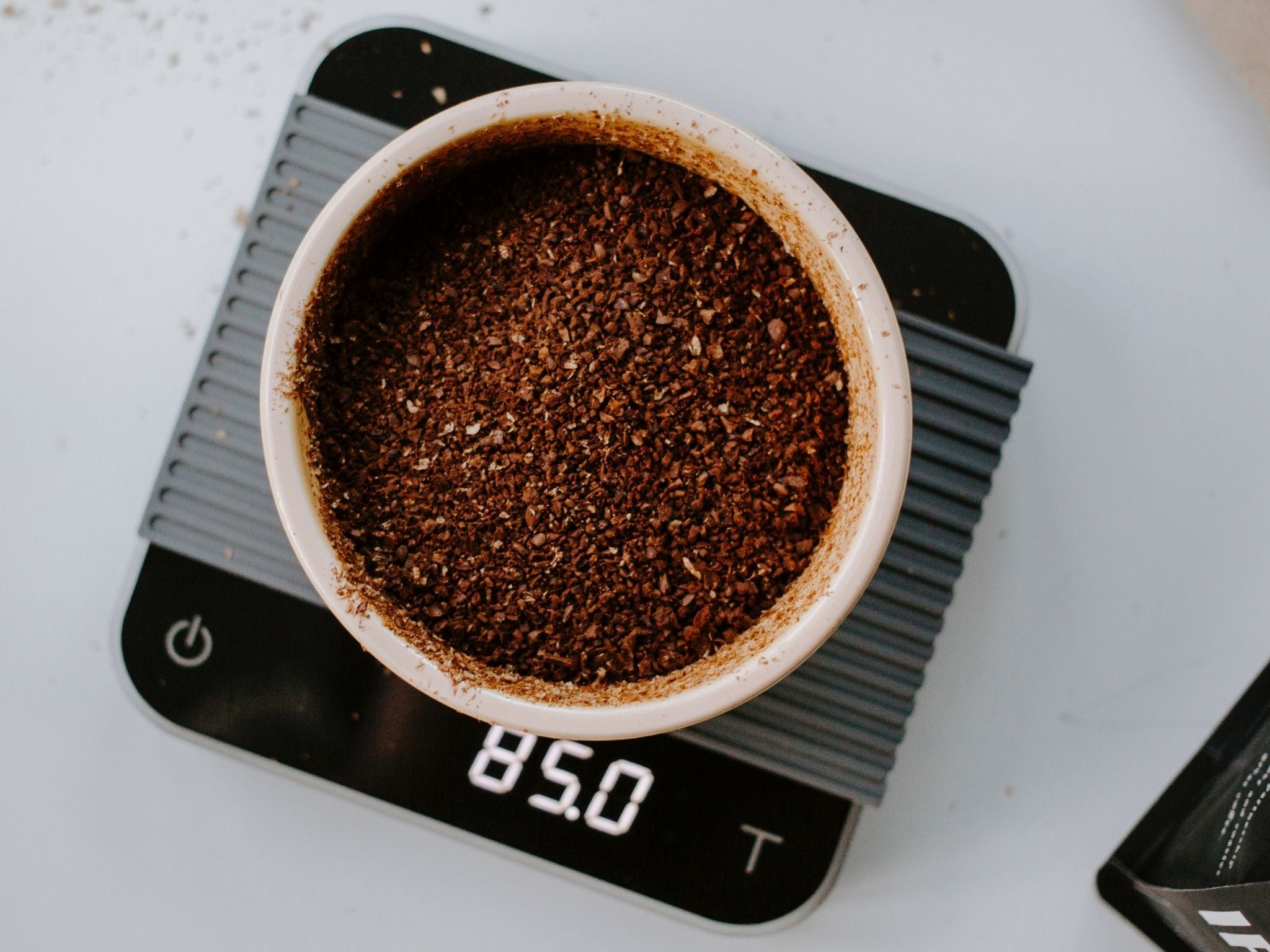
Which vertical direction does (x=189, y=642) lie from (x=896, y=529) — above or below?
below

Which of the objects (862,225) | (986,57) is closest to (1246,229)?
(986,57)

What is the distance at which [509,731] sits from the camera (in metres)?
0.76

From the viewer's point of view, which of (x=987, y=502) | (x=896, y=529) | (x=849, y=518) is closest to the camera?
(x=849, y=518)

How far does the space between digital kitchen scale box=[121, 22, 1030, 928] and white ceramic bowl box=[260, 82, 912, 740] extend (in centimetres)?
17

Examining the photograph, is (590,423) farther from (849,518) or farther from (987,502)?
(987,502)

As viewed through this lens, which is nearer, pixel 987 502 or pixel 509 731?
pixel 509 731

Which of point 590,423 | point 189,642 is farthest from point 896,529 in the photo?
point 189,642

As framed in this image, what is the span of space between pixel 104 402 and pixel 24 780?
0.39m

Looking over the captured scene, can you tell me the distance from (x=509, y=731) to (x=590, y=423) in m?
0.31

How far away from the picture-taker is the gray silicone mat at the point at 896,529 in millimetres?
704

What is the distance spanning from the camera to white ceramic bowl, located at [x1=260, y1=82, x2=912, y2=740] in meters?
0.53

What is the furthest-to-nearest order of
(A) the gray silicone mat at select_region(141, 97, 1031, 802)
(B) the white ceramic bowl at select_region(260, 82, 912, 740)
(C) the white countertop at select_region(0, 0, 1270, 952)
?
(C) the white countertop at select_region(0, 0, 1270, 952)
(A) the gray silicone mat at select_region(141, 97, 1031, 802)
(B) the white ceramic bowl at select_region(260, 82, 912, 740)

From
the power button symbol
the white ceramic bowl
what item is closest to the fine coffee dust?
the white ceramic bowl

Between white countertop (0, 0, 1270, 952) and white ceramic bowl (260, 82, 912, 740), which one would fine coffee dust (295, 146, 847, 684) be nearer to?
white ceramic bowl (260, 82, 912, 740)
